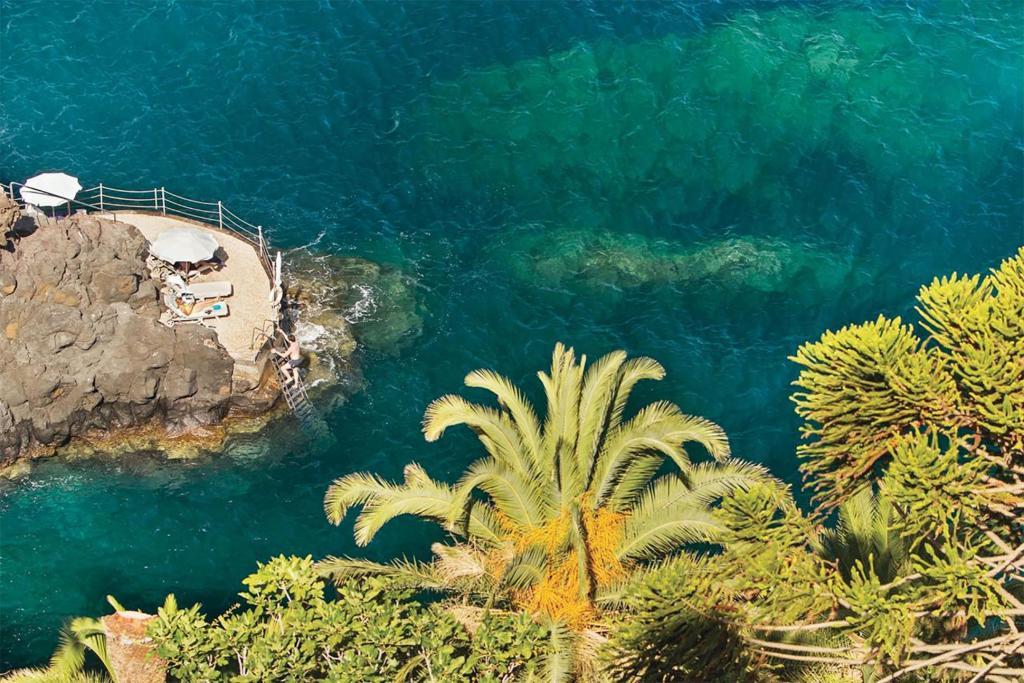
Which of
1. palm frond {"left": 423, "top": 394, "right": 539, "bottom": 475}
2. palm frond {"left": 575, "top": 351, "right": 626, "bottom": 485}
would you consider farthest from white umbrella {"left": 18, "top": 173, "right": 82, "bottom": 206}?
palm frond {"left": 575, "top": 351, "right": 626, "bottom": 485}

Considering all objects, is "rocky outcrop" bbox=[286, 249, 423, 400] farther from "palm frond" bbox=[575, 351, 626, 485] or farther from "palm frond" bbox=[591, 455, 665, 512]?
"palm frond" bbox=[591, 455, 665, 512]

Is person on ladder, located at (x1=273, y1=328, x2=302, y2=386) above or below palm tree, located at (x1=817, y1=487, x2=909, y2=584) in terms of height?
above

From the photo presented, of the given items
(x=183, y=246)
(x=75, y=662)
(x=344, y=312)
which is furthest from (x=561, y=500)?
(x=183, y=246)

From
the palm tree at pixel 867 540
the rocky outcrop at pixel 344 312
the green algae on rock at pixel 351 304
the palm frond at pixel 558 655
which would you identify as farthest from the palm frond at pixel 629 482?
the green algae on rock at pixel 351 304

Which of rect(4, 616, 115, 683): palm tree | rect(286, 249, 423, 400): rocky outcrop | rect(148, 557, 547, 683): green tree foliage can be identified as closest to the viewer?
rect(148, 557, 547, 683): green tree foliage

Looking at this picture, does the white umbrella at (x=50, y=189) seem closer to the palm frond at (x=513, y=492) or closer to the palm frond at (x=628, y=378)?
the palm frond at (x=513, y=492)

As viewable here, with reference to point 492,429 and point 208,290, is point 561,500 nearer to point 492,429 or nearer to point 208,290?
point 492,429

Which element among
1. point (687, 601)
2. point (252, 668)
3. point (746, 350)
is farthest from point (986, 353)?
point (746, 350)

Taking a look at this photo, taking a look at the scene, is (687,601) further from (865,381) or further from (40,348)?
(40,348)
